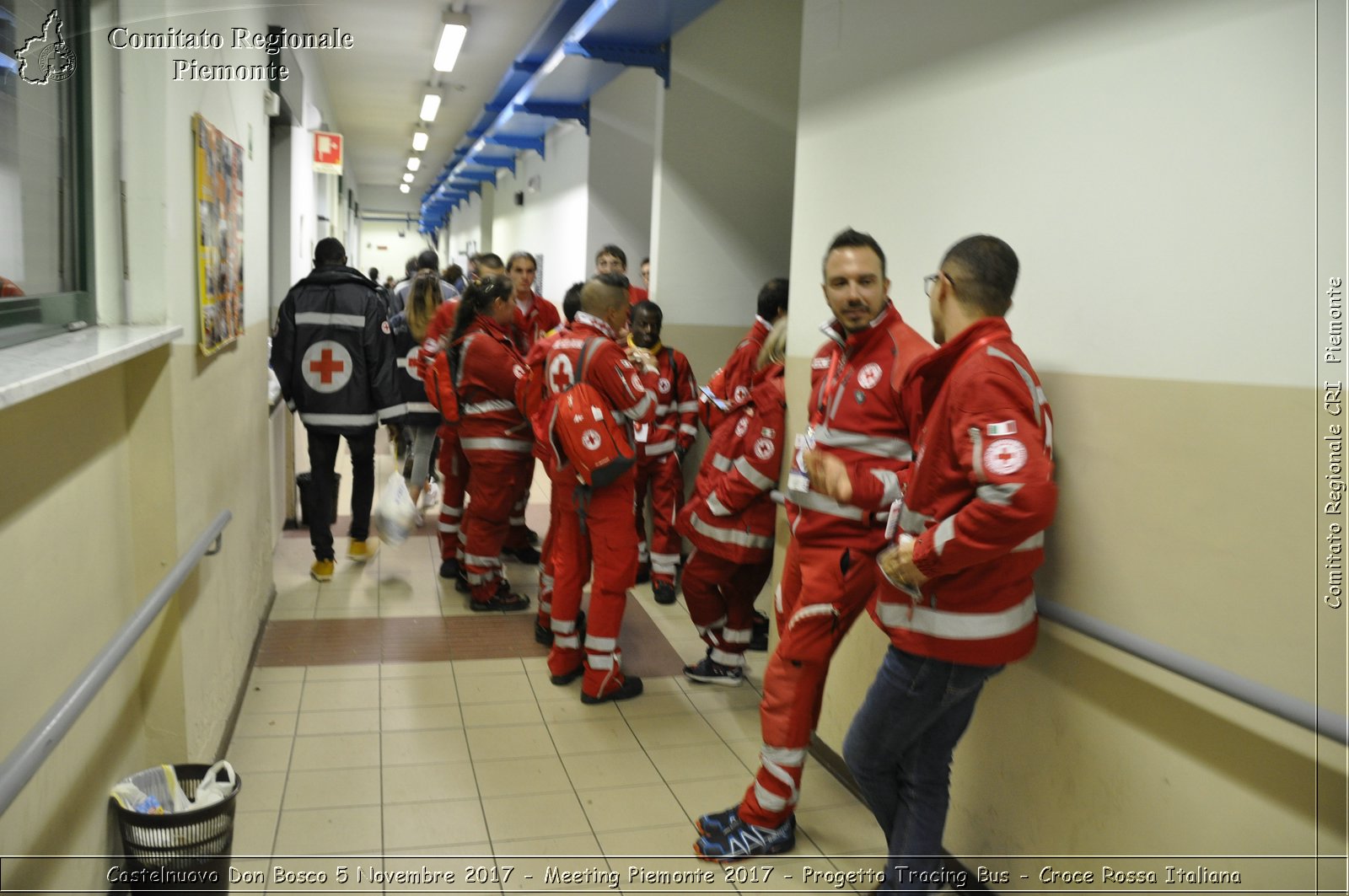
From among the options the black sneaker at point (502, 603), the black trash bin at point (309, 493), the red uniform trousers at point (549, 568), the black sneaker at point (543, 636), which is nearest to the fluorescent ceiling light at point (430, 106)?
the black trash bin at point (309, 493)

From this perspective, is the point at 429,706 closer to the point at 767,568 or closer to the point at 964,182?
the point at 767,568

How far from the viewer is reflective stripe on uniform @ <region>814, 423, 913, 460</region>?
262 cm

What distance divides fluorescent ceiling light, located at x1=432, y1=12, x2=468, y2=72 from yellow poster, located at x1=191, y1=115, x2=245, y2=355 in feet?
13.3

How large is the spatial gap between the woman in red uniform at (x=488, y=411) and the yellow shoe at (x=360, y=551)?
3.52 feet

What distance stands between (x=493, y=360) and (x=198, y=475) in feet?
6.16

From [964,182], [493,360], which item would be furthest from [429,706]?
[964,182]

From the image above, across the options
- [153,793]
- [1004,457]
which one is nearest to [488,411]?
[153,793]

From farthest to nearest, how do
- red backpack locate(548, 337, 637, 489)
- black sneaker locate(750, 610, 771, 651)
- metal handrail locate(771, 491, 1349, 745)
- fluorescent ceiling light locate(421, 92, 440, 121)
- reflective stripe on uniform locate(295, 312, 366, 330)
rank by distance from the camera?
1. fluorescent ceiling light locate(421, 92, 440, 121)
2. reflective stripe on uniform locate(295, 312, 366, 330)
3. black sneaker locate(750, 610, 771, 651)
4. red backpack locate(548, 337, 637, 489)
5. metal handrail locate(771, 491, 1349, 745)

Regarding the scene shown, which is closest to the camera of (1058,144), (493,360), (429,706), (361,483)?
(1058,144)

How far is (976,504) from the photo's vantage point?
6.43ft

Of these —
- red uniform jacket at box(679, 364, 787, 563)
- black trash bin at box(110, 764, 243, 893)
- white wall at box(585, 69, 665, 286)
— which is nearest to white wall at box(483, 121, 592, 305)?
white wall at box(585, 69, 665, 286)

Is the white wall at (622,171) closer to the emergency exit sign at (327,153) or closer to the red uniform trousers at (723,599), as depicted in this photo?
the emergency exit sign at (327,153)

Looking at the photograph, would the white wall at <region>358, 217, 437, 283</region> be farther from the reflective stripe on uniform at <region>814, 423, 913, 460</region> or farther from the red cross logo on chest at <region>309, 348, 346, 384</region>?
the reflective stripe on uniform at <region>814, 423, 913, 460</region>

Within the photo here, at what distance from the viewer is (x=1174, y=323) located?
1939mm
